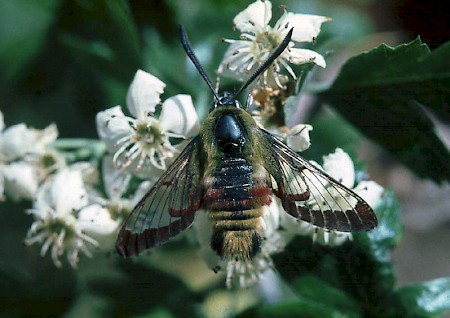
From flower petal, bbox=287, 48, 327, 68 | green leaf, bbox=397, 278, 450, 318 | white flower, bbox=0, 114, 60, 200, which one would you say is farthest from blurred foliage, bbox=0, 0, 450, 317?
white flower, bbox=0, 114, 60, 200

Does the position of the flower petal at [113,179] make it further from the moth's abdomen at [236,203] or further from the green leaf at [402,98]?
the green leaf at [402,98]

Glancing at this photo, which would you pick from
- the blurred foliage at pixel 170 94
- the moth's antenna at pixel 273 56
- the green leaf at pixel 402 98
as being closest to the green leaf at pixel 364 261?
the blurred foliage at pixel 170 94

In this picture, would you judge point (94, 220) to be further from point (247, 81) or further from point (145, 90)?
point (247, 81)

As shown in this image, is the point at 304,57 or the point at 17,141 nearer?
the point at 304,57

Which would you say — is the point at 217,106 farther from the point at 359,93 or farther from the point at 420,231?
the point at 420,231

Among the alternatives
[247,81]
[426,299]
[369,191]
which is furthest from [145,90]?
[426,299]

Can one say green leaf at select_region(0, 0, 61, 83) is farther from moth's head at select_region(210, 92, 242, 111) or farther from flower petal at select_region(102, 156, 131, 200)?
moth's head at select_region(210, 92, 242, 111)
